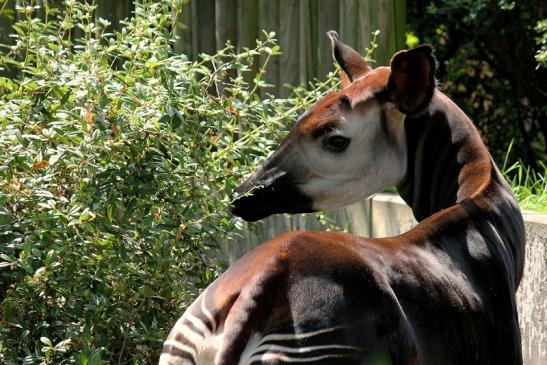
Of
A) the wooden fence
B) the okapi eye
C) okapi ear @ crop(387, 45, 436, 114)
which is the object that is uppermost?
the wooden fence

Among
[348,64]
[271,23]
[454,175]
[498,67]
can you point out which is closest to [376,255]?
[454,175]

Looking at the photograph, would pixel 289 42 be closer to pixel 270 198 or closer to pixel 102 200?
pixel 102 200

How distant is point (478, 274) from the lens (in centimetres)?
344

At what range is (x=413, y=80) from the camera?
12.1 ft

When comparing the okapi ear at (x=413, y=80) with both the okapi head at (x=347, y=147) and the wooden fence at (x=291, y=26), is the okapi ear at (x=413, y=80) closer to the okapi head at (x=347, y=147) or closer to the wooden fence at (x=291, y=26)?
the okapi head at (x=347, y=147)

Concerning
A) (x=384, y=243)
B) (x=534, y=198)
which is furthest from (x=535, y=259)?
(x=384, y=243)

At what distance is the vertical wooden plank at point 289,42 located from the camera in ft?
22.0

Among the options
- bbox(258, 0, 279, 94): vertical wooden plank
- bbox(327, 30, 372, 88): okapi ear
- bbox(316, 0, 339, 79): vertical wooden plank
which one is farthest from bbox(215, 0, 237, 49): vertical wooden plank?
bbox(327, 30, 372, 88): okapi ear

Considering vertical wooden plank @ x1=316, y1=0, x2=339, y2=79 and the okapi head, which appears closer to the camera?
the okapi head

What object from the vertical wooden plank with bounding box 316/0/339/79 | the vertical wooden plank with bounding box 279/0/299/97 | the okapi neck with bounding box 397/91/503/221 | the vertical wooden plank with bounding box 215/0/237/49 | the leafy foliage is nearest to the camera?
the okapi neck with bounding box 397/91/503/221

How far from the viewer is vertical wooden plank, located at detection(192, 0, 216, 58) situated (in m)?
7.00

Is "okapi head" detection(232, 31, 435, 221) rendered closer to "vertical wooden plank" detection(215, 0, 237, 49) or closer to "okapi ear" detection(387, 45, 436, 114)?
"okapi ear" detection(387, 45, 436, 114)

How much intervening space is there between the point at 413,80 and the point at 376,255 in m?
0.89

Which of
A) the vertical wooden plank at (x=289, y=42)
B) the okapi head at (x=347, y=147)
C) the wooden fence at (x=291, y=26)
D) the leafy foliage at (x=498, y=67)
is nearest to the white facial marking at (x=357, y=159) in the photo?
the okapi head at (x=347, y=147)
